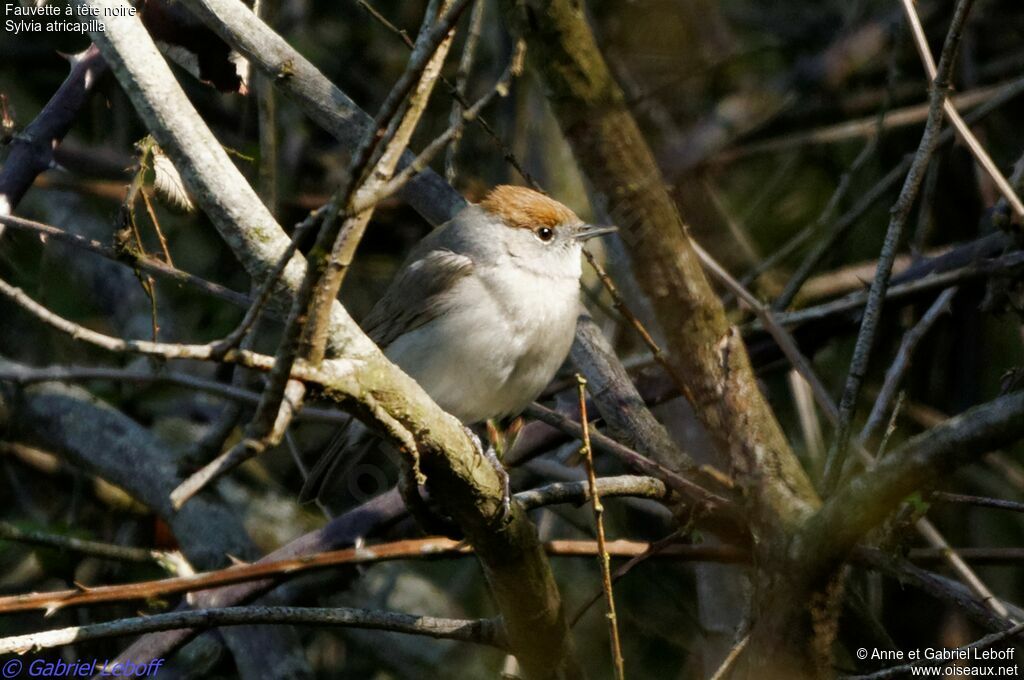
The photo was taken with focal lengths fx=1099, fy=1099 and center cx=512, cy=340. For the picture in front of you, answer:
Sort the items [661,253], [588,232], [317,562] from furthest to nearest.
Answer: [588,232]
[317,562]
[661,253]

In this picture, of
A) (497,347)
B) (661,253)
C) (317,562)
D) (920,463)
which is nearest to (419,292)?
(497,347)

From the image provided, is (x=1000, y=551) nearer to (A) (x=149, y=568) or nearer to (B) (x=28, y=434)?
(A) (x=149, y=568)

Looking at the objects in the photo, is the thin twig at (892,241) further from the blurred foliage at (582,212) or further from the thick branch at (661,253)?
the blurred foliage at (582,212)

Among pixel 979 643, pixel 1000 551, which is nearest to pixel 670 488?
pixel 979 643

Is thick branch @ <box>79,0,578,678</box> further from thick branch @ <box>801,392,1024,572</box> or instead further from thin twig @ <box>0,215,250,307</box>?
thick branch @ <box>801,392,1024,572</box>

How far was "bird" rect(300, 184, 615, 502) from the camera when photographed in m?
3.87

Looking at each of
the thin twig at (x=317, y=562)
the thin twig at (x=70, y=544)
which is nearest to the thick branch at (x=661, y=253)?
the thin twig at (x=317, y=562)

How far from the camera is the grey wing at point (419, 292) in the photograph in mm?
4137

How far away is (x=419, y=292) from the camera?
4.21 meters

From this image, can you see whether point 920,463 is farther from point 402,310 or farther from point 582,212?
point 582,212

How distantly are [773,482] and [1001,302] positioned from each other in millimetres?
1644

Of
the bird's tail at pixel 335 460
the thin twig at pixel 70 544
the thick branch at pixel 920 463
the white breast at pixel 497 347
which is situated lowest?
the thick branch at pixel 920 463

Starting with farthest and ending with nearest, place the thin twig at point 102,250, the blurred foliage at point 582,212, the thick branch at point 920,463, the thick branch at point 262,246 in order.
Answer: the blurred foliage at point 582,212 < the thin twig at point 102,250 < the thick branch at point 262,246 < the thick branch at point 920,463

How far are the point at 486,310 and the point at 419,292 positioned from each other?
38 centimetres
